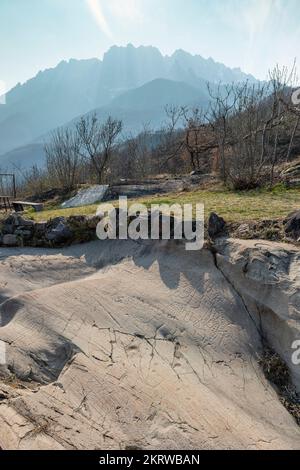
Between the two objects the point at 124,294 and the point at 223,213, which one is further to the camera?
the point at 223,213

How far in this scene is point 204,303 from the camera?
423 centimetres

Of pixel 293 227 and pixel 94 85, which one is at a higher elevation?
pixel 94 85

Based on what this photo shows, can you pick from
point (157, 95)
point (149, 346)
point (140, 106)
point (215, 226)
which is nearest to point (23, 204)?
point (215, 226)

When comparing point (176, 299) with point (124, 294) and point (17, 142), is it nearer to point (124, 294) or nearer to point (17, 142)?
point (124, 294)

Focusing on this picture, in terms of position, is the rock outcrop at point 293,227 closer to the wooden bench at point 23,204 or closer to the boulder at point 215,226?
the boulder at point 215,226

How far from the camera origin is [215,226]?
4.86 meters

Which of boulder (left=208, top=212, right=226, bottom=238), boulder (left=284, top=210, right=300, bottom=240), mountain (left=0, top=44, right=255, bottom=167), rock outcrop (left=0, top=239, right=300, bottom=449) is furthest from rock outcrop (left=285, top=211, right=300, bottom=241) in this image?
mountain (left=0, top=44, right=255, bottom=167)

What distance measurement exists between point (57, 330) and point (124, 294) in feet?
2.70

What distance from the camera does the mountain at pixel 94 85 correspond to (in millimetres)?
150250

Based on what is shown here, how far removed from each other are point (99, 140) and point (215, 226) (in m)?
13.0

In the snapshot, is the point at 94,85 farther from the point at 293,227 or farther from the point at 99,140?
the point at 293,227

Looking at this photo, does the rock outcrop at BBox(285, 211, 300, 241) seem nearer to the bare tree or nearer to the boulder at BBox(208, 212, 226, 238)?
the boulder at BBox(208, 212, 226, 238)

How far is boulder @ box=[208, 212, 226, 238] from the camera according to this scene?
4.85 metres
